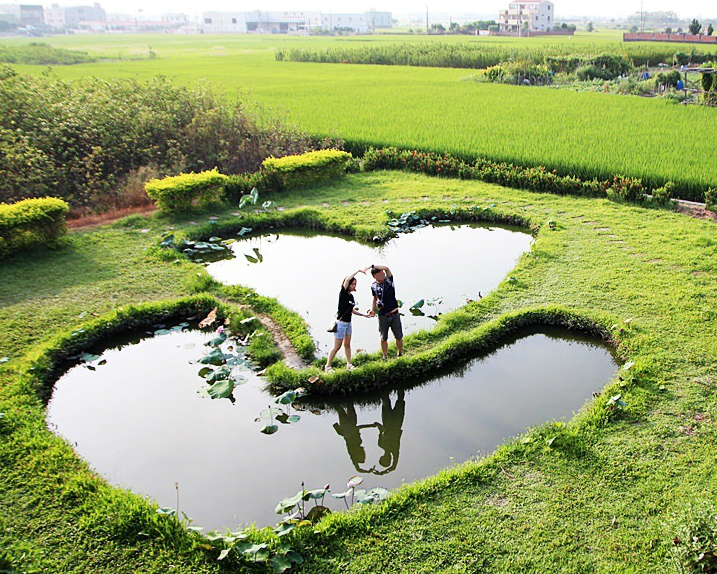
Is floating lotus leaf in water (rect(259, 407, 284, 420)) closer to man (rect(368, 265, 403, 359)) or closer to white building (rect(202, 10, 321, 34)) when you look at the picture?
man (rect(368, 265, 403, 359))

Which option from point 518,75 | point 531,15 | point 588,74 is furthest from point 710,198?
point 531,15

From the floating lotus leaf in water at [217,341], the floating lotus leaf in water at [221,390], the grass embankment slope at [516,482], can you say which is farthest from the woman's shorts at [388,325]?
the floating lotus leaf in water at [217,341]

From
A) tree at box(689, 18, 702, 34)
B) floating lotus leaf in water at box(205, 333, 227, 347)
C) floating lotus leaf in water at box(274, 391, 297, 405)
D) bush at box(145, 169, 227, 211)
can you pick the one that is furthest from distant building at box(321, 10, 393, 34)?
floating lotus leaf in water at box(274, 391, 297, 405)

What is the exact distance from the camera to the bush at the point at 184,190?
1249 cm

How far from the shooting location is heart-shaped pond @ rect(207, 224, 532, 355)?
8914 millimetres

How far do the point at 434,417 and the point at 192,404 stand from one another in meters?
2.71

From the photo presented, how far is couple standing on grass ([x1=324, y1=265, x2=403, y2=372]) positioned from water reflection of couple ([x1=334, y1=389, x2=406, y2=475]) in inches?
22.5

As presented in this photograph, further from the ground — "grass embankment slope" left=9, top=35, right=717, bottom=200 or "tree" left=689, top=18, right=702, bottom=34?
"tree" left=689, top=18, right=702, bottom=34

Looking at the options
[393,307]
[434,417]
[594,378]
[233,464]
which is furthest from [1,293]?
[594,378]

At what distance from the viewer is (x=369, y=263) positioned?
1055 cm

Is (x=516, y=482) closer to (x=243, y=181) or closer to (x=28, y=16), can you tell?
(x=243, y=181)

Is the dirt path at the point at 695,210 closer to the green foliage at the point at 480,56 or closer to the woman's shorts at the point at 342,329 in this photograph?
the woman's shorts at the point at 342,329

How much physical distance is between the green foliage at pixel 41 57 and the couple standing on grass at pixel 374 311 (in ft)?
149

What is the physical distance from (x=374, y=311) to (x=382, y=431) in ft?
4.78
